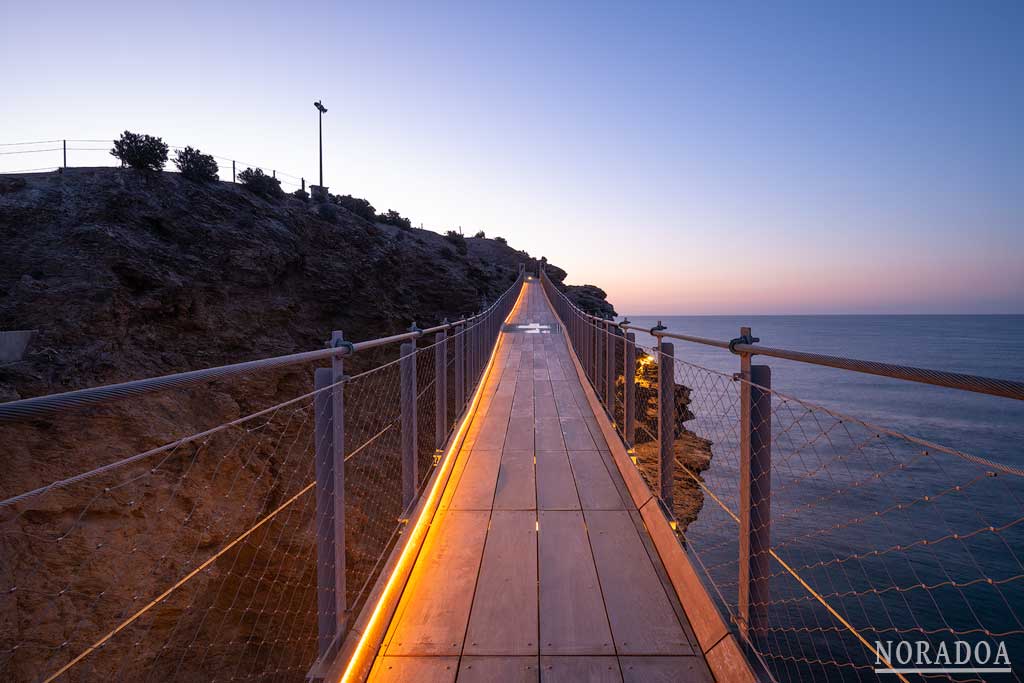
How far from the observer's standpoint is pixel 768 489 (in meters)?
2.12

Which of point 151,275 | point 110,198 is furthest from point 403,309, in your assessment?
point 110,198

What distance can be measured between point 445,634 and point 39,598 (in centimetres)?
917

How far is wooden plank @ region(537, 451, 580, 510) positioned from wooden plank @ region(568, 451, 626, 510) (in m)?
0.06

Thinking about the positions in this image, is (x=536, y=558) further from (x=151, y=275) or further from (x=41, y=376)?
(x=151, y=275)

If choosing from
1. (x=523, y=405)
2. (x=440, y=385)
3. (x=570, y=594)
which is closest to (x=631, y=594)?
(x=570, y=594)

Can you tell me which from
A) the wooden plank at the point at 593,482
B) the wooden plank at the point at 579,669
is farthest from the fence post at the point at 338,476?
the wooden plank at the point at 593,482

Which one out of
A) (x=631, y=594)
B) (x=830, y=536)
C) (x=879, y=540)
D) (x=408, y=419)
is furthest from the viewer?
(x=879, y=540)

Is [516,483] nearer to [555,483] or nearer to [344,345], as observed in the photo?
[555,483]

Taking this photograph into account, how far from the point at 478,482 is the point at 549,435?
61.7 inches

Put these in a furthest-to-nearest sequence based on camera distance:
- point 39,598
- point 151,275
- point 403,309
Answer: point 403,309 < point 151,275 < point 39,598

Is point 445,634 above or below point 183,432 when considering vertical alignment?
above

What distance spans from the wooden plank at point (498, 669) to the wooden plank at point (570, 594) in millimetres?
119

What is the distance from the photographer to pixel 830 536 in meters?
12.8

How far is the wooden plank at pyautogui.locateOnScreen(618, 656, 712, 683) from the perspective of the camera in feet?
7.30
